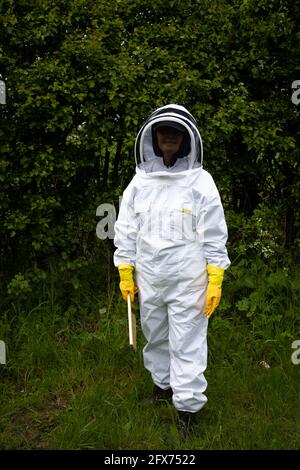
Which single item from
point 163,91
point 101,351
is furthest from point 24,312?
point 163,91

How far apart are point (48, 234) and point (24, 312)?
2.31 ft

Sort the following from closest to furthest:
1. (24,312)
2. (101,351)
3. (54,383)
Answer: (54,383)
(101,351)
(24,312)

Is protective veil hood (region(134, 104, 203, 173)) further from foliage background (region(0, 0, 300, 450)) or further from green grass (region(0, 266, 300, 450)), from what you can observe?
green grass (region(0, 266, 300, 450))

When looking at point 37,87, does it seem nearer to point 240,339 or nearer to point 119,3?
point 119,3

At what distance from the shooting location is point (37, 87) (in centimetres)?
457

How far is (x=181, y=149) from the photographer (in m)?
3.57

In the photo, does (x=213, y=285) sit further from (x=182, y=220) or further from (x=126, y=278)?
(x=126, y=278)

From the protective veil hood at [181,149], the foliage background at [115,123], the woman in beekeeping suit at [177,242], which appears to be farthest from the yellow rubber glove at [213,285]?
the foliage background at [115,123]

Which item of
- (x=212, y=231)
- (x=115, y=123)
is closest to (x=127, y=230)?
(x=212, y=231)

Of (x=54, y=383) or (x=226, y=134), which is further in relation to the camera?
(x=226, y=134)

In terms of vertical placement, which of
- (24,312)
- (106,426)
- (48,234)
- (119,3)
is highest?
(119,3)

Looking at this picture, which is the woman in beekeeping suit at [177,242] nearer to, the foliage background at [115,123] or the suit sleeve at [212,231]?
the suit sleeve at [212,231]

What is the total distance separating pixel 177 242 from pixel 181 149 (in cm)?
62

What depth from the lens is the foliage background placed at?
4688mm
